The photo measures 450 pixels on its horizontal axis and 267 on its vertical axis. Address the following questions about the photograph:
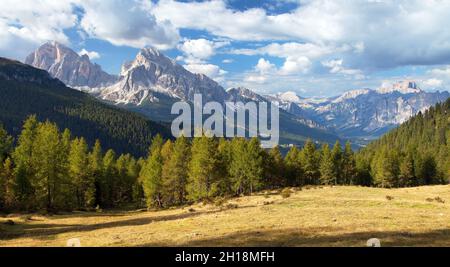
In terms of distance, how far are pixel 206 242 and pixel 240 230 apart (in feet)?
15.5

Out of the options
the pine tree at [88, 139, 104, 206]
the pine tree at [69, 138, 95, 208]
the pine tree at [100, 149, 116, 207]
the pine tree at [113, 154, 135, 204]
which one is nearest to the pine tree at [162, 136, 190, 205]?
the pine tree at [69, 138, 95, 208]

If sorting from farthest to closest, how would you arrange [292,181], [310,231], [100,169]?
[292,181], [100,169], [310,231]

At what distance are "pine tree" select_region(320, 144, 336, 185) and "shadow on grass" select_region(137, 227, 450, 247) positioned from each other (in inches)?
3252

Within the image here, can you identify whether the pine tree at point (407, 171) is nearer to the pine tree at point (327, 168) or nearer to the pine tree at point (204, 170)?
the pine tree at point (327, 168)

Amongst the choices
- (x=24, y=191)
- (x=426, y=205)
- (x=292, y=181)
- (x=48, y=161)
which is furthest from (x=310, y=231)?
(x=292, y=181)

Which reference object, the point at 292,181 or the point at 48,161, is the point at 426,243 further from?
the point at 292,181

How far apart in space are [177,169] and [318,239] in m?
49.8

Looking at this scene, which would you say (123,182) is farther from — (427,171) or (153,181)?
(427,171)

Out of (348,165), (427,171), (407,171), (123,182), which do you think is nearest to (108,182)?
(123,182)

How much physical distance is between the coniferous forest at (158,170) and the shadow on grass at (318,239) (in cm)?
3938

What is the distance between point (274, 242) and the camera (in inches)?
745

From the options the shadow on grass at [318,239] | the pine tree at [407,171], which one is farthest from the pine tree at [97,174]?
the pine tree at [407,171]

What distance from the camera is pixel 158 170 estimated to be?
226ft

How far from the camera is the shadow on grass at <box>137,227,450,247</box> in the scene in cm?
1742
